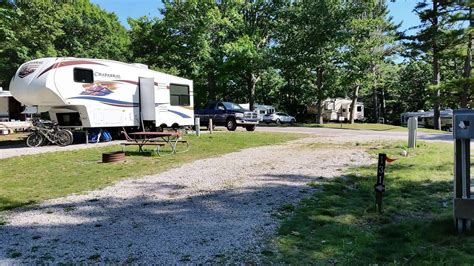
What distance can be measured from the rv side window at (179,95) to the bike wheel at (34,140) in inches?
226

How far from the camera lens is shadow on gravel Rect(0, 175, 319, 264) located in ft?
13.1

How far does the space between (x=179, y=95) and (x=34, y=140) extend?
21.6ft

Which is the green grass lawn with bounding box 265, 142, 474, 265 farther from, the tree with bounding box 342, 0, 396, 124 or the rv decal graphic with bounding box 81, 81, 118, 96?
the tree with bounding box 342, 0, 396, 124

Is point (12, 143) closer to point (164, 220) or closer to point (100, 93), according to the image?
point (100, 93)

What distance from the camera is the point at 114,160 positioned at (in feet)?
34.8

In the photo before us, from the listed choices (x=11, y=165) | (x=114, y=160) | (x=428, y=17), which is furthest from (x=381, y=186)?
(x=428, y=17)

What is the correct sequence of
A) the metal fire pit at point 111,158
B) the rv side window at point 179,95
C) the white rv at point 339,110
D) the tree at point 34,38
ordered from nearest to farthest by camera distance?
1. the metal fire pit at point 111,158
2. the rv side window at point 179,95
3. the tree at point 34,38
4. the white rv at point 339,110

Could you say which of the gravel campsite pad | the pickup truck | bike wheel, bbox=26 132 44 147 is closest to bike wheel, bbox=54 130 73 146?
bike wheel, bbox=26 132 44 147

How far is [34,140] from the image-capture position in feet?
48.5

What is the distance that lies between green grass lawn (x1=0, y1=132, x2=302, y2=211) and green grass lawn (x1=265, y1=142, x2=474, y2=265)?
4.08 metres

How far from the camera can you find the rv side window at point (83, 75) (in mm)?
14711

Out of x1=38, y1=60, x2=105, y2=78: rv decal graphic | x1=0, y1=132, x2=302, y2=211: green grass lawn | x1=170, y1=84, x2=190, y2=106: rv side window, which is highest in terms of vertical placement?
x1=38, y1=60, x2=105, y2=78: rv decal graphic

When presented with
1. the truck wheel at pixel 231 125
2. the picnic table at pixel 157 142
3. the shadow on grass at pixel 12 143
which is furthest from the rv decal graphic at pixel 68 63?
the truck wheel at pixel 231 125

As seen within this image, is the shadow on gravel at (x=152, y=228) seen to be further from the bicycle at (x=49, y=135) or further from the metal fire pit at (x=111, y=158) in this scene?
the bicycle at (x=49, y=135)
